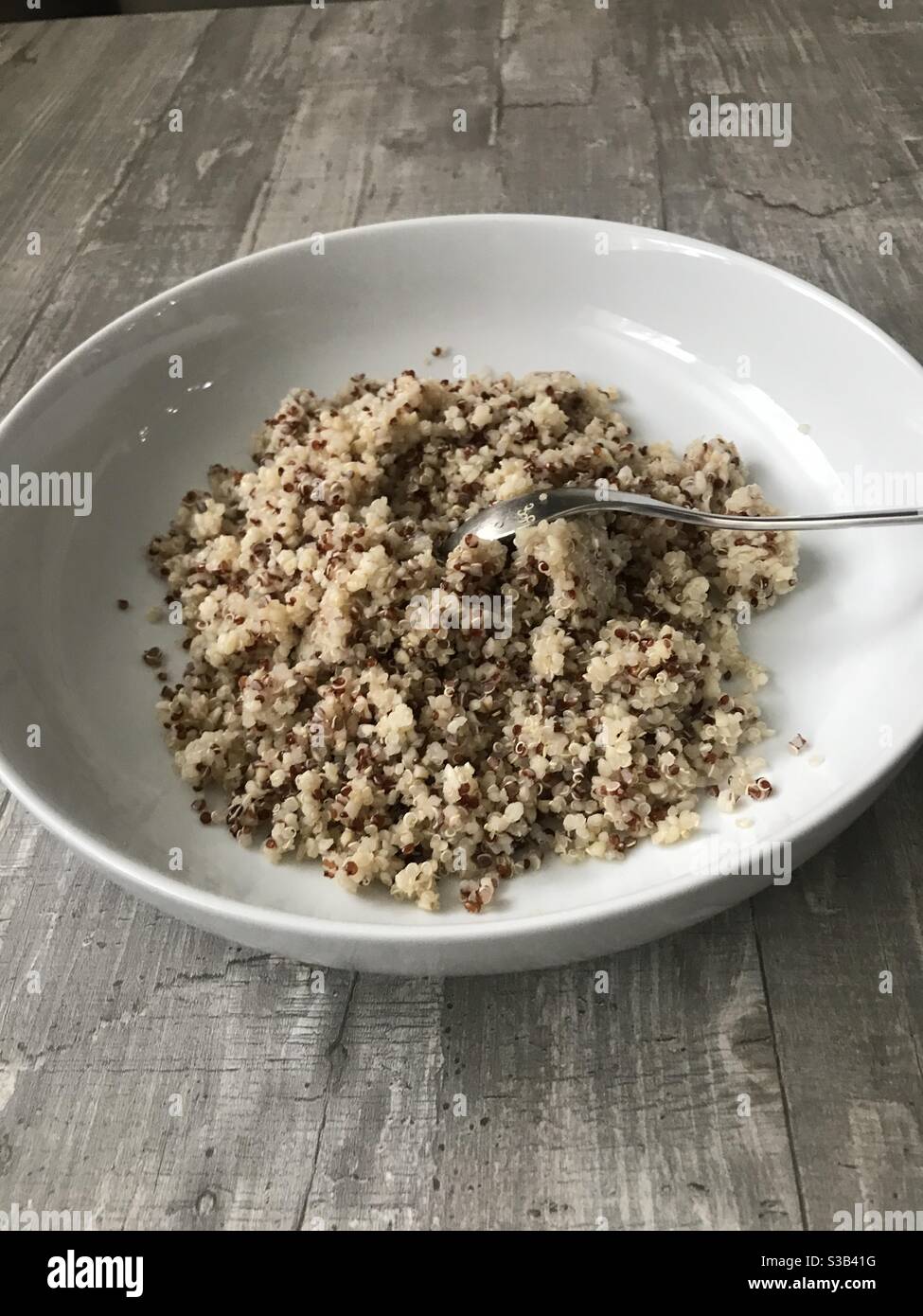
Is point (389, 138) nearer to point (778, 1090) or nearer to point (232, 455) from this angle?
point (232, 455)

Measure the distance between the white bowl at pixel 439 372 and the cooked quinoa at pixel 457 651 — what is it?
0.05 m

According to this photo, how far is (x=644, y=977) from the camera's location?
1.15 m

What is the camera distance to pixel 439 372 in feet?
5.60

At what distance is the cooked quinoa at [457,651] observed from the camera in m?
1.18
